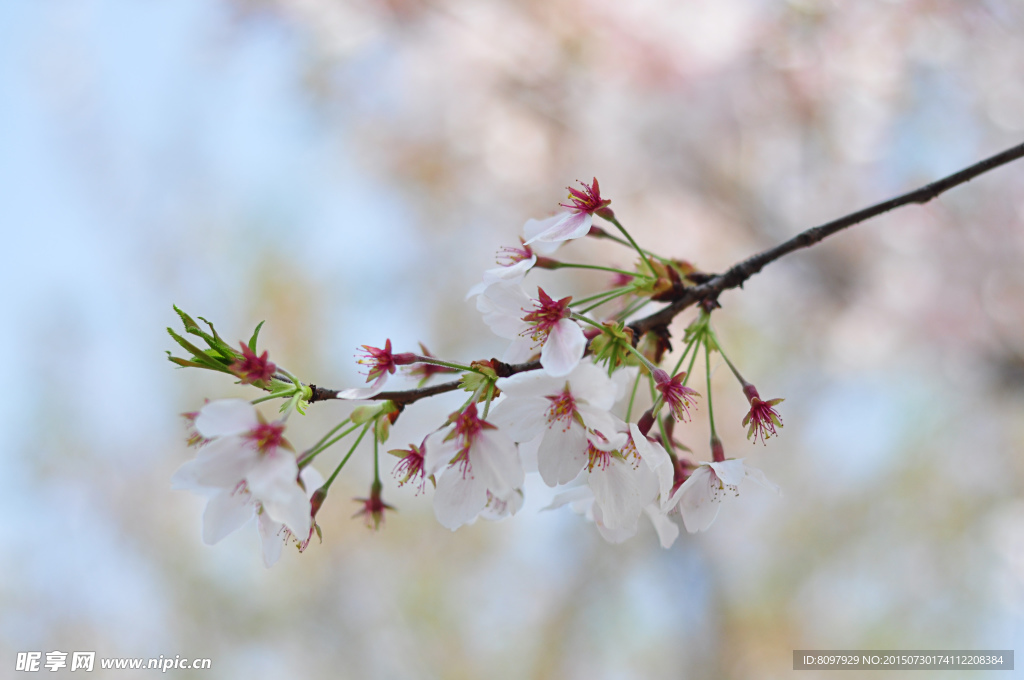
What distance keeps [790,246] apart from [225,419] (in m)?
0.62

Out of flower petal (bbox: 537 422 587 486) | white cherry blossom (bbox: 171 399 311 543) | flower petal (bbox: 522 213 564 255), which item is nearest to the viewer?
white cherry blossom (bbox: 171 399 311 543)

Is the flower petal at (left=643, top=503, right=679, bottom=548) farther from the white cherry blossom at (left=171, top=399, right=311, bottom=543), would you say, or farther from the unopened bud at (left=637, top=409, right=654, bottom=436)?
the white cherry blossom at (left=171, top=399, right=311, bottom=543)

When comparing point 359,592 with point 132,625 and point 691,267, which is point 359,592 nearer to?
point 132,625

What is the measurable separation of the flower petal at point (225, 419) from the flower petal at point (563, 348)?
0.27 m

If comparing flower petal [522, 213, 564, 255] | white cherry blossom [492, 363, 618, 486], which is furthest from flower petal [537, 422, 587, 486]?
flower petal [522, 213, 564, 255]

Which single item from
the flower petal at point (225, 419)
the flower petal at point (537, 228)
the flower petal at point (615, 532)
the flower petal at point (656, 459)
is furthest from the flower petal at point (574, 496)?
the flower petal at point (225, 419)

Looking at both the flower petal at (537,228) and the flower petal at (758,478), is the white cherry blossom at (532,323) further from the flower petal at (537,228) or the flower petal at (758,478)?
the flower petal at (758,478)

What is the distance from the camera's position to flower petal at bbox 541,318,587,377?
551mm

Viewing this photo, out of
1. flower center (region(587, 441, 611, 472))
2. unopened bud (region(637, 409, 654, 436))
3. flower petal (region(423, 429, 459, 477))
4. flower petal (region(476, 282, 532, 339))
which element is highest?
flower petal (region(476, 282, 532, 339))

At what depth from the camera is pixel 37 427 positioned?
13.1 feet

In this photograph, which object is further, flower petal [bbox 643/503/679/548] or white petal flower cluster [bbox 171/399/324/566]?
flower petal [bbox 643/503/679/548]

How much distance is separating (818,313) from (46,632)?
16.4 ft

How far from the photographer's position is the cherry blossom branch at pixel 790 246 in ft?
2.25

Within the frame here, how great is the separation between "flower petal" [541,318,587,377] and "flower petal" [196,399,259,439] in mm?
268
